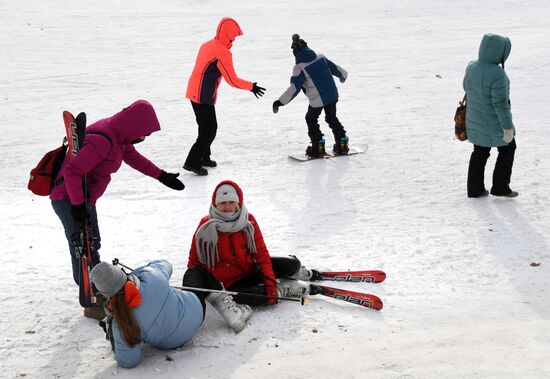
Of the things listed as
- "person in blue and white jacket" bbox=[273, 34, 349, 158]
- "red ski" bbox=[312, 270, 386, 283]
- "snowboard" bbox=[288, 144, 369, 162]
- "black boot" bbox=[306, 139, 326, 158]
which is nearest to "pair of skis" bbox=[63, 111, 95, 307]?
"red ski" bbox=[312, 270, 386, 283]

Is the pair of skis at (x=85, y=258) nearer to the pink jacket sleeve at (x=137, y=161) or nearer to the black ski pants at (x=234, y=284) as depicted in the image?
the pink jacket sleeve at (x=137, y=161)

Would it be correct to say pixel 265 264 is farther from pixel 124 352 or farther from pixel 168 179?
pixel 124 352

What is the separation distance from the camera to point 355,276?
6.07 m

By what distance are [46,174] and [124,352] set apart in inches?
59.9

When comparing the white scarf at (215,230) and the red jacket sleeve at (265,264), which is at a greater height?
the white scarf at (215,230)

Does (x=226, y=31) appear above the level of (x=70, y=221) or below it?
above

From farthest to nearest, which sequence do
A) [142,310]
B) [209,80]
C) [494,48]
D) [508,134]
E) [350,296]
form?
[209,80], [508,134], [494,48], [350,296], [142,310]

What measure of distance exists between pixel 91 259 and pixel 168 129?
623cm

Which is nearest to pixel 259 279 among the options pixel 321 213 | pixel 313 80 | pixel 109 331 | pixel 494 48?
pixel 109 331

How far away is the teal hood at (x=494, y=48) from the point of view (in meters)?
7.32

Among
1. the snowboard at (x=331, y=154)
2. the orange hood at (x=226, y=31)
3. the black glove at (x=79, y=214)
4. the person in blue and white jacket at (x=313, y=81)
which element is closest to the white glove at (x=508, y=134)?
the person in blue and white jacket at (x=313, y=81)

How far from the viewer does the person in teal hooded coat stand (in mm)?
7402

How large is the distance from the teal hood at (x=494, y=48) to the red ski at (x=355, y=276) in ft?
8.79

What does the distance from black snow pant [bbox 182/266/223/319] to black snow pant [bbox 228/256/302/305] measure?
6.5 inches
